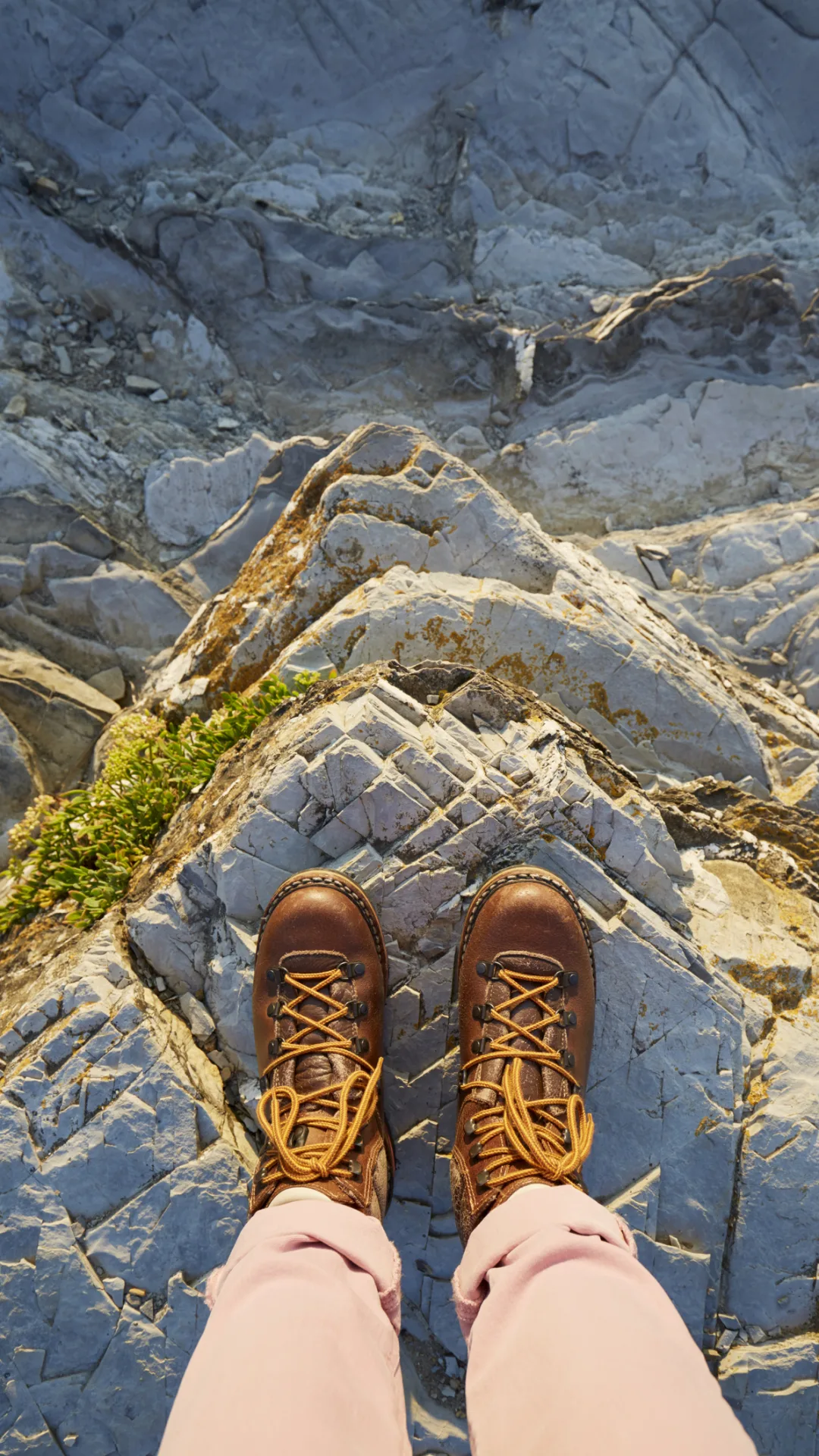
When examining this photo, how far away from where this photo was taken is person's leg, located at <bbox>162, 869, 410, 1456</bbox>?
1742 mm

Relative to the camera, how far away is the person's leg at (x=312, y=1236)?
5.72ft

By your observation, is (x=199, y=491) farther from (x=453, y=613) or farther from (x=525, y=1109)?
(x=525, y=1109)

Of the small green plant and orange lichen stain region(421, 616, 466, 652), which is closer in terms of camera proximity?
the small green plant

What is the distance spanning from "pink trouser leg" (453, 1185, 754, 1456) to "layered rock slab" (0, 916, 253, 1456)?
4.15ft

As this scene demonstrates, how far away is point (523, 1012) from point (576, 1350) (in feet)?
4.15

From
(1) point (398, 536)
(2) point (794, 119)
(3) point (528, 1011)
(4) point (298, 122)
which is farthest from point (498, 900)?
(2) point (794, 119)

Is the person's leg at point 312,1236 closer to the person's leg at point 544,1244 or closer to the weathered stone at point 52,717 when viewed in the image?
the person's leg at point 544,1244

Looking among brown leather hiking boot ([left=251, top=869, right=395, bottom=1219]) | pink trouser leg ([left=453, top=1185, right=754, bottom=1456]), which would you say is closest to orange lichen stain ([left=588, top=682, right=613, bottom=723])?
brown leather hiking boot ([left=251, top=869, right=395, bottom=1219])

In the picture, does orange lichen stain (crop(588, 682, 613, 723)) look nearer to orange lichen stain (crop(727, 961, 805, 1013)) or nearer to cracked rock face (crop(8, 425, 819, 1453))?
cracked rock face (crop(8, 425, 819, 1453))

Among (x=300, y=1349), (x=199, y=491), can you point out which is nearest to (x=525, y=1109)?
(x=300, y=1349)

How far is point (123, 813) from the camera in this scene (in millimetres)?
4223

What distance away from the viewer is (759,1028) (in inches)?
126

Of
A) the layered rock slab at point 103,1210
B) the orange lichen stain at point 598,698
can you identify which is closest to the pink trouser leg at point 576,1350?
the layered rock slab at point 103,1210

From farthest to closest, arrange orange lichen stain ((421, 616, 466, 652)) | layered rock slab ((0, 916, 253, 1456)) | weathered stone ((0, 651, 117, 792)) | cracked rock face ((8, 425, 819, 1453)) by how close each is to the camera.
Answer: weathered stone ((0, 651, 117, 792)) → orange lichen stain ((421, 616, 466, 652)) → cracked rock face ((8, 425, 819, 1453)) → layered rock slab ((0, 916, 253, 1456))
